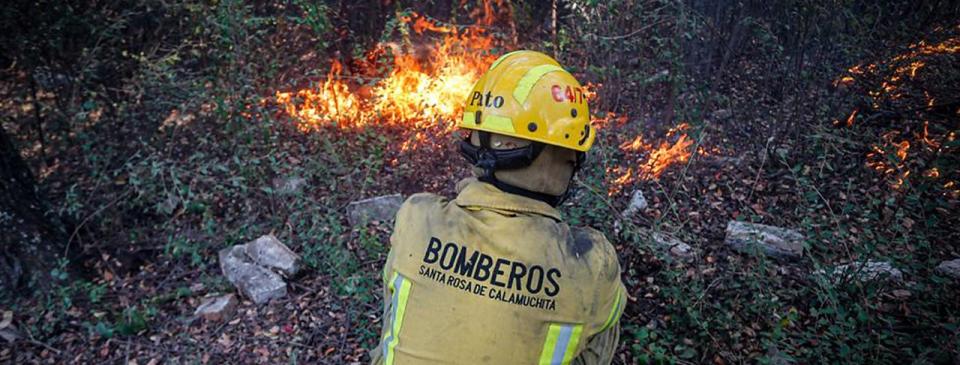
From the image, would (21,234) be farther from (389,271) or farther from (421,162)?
(389,271)

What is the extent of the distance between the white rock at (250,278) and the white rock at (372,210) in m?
0.92

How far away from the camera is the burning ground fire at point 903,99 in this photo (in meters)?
4.37

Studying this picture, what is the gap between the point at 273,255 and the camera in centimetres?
452

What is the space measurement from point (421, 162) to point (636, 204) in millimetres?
2387

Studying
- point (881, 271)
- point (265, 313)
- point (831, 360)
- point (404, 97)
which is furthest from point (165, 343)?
point (881, 271)

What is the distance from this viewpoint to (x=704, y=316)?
140 inches

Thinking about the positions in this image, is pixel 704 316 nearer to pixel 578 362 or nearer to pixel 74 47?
pixel 578 362

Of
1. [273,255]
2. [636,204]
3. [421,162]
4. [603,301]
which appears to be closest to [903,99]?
[636,204]

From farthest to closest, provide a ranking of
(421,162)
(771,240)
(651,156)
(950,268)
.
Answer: (421,162) < (651,156) < (771,240) < (950,268)

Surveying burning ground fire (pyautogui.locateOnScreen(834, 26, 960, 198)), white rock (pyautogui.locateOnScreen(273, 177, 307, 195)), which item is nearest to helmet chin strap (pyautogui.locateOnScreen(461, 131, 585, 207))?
burning ground fire (pyautogui.locateOnScreen(834, 26, 960, 198))

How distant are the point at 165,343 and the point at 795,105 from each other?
5879 millimetres

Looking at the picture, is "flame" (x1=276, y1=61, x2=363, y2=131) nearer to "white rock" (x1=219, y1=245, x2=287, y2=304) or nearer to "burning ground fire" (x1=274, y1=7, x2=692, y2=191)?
"burning ground fire" (x1=274, y1=7, x2=692, y2=191)

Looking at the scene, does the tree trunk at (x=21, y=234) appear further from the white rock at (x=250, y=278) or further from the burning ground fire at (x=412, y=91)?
the burning ground fire at (x=412, y=91)

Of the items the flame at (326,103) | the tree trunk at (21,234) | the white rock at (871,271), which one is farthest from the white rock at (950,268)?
the tree trunk at (21,234)
